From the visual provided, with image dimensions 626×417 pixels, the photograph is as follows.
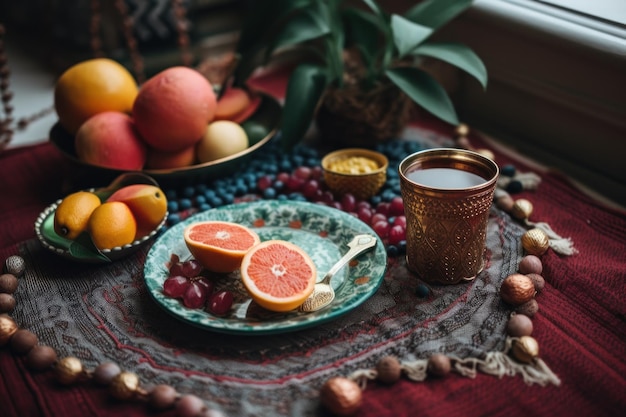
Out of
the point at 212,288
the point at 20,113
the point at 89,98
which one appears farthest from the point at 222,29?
the point at 212,288

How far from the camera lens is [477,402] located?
0.64 metres

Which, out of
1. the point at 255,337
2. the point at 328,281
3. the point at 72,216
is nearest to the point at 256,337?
the point at 255,337

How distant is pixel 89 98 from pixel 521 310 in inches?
29.5

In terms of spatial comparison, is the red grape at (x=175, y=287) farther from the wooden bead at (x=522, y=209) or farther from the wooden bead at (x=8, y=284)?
the wooden bead at (x=522, y=209)

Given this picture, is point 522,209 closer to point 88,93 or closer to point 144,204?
point 144,204

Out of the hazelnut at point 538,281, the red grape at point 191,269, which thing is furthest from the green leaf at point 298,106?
the hazelnut at point 538,281

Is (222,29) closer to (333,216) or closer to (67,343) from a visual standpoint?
(333,216)

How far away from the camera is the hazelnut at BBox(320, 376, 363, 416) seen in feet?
2.00

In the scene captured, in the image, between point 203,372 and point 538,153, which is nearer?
point 203,372

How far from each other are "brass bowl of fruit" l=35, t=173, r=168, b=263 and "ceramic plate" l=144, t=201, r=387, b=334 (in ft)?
0.13

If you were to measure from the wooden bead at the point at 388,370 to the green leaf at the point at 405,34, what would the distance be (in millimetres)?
534

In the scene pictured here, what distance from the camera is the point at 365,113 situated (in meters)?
1.11

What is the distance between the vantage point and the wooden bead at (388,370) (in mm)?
656

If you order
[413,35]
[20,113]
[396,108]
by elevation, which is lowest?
[20,113]
